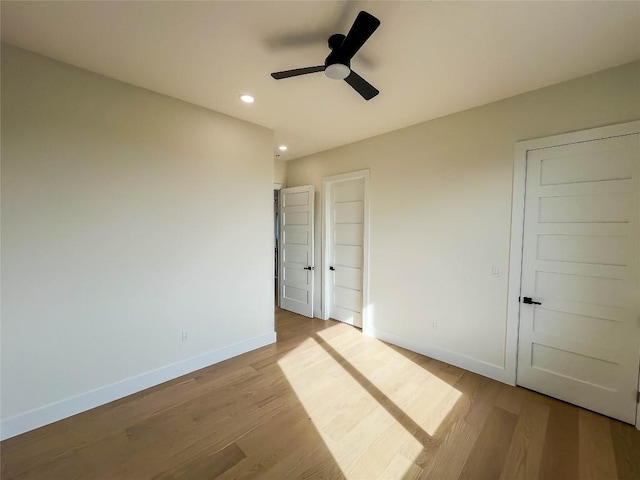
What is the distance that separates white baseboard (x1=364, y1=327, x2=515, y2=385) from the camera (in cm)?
264

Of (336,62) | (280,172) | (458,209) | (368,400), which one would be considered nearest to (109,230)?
(336,62)

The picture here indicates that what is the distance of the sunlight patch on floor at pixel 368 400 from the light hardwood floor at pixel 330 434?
0.01m

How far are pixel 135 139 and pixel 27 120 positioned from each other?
0.65 meters

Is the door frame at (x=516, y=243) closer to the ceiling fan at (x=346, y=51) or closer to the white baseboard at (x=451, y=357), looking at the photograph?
the white baseboard at (x=451, y=357)

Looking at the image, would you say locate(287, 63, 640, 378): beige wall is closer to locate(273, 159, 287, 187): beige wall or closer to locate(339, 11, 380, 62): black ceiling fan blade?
locate(273, 159, 287, 187): beige wall

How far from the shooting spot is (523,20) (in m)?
1.59

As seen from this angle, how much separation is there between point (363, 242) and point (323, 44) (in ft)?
8.16

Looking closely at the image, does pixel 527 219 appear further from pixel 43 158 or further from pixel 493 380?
pixel 43 158

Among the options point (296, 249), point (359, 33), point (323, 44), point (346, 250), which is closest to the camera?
point (359, 33)

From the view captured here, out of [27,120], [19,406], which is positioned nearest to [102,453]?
[19,406]

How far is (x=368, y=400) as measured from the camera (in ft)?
7.70

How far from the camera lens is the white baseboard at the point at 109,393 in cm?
193

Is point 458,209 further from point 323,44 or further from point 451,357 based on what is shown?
point 323,44

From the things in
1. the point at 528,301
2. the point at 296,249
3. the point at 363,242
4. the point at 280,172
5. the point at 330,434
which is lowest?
the point at 330,434
